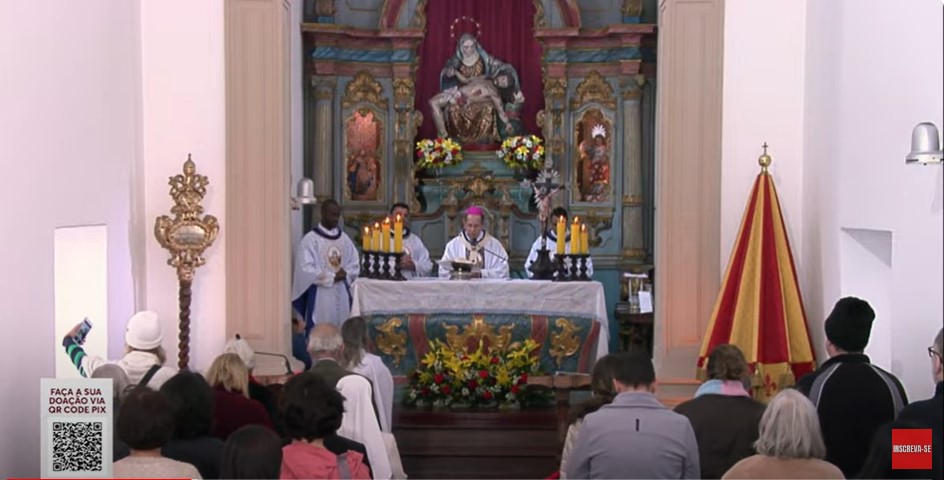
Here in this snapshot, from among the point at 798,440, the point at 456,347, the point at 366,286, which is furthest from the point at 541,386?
the point at 798,440

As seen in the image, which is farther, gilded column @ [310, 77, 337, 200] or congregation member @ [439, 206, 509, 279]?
gilded column @ [310, 77, 337, 200]

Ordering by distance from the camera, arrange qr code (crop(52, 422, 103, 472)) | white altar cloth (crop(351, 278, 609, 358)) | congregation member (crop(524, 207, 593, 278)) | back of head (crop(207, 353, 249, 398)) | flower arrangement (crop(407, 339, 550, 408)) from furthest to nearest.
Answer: congregation member (crop(524, 207, 593, 278)) < white altar cloth (crop(351, 278, 609, 358)) < flower arrangement (crop(407, 339, 550, 408)) < back of head (crop(207, 353, 249, 398)) < qr code (crop(52, 422, 103, 472))

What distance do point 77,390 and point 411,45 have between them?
928 cm

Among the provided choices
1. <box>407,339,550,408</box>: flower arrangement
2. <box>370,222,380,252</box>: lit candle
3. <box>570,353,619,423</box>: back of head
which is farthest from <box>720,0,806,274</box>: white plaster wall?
<box>570,353,619,423</box>: back of head

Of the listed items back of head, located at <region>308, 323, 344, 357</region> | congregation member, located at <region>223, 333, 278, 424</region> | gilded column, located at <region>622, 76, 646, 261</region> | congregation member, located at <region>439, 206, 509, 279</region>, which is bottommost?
congregation member, located at <region>223, 333, 278, 424</region>

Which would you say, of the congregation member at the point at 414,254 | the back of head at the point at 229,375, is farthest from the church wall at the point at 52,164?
the congregation member at the point at 414,254

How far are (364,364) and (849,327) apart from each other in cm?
315

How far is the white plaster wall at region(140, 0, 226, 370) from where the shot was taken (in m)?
10.7

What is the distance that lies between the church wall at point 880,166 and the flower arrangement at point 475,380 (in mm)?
2658

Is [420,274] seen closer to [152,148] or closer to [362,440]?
[152,148]

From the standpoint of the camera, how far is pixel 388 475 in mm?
7656

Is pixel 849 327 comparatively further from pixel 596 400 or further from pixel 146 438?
pixel 146 438

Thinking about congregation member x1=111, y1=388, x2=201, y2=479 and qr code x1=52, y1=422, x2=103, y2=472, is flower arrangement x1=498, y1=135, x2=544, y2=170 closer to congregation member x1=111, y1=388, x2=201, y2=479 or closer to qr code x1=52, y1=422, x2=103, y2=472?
qr code x1=52, y1=422, x2=103, y2=472

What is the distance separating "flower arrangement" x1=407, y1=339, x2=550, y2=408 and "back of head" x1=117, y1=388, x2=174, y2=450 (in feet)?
20.3
